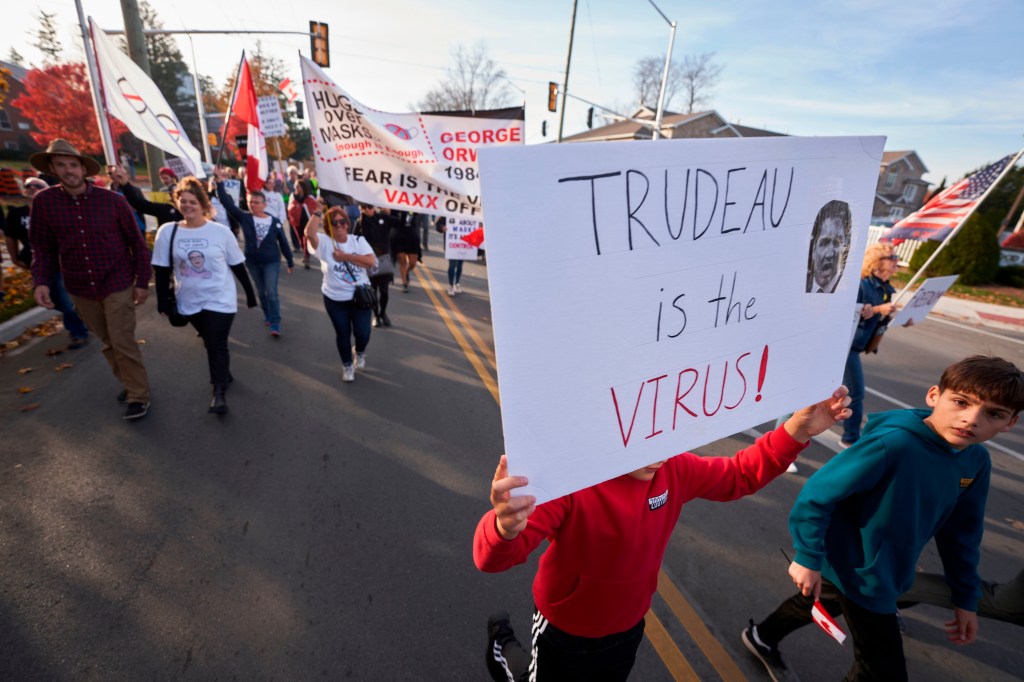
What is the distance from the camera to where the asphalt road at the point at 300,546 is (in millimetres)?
2373

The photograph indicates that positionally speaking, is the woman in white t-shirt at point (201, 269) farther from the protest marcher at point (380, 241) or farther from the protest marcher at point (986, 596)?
the protest marcher at point (986, 596)

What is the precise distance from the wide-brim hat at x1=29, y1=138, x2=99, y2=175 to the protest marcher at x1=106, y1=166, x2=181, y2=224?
4.34 ft

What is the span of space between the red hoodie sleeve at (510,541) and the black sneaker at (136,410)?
4421 millimetres

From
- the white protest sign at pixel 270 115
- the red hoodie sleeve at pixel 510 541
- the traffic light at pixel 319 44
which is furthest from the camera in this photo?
the traffic light at pixel 319 44

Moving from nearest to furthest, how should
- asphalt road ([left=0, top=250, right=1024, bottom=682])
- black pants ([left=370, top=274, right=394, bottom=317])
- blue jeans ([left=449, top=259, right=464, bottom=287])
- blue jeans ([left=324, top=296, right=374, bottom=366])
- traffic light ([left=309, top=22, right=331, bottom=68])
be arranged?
asphalt road ([left=0, top=250, right=1024, bottom=682]), blue jeans ([left=324, top=296, right=374, bottom=366]), black pants ([left=370, top=274, right=394, bottom=317]), blue jeans ([left=449, top=259, right=464, bottom=287]), traffic light ([left=309, top=22, right=331, bottom=68])

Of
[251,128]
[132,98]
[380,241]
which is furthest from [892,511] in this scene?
[132,98]

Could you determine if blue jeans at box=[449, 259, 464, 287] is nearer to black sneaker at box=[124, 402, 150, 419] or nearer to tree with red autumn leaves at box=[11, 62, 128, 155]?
black sneaker at box=[124, 402, 150, 419]

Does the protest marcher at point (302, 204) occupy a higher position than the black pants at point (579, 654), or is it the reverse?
the protest marcher at point (302, 204)

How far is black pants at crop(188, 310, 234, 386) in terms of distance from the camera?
4.34m

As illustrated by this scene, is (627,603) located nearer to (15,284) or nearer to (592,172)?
(592,172)

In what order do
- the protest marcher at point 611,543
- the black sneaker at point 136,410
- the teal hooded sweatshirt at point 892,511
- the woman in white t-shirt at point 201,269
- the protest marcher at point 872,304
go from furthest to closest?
the black sneaker at point 136,410, the woman in white t-shirt at point 201,269, the protest marcher at point 872,304, the teal hooded sweatshirt at point 892,511, the protest marcher at point 611,543

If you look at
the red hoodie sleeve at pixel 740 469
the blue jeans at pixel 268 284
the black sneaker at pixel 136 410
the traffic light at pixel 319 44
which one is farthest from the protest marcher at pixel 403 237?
the traffic light at pixel 319 44

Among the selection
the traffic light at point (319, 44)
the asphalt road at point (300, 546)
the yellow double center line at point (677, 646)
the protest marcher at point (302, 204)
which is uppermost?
the traffic light at point (319, 44)

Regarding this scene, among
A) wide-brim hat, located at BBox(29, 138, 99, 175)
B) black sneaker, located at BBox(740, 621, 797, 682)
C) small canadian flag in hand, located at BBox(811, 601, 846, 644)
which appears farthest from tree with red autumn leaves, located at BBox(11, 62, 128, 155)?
small canadian flag in hand, located at BBox(811, 601, 846, 644)
